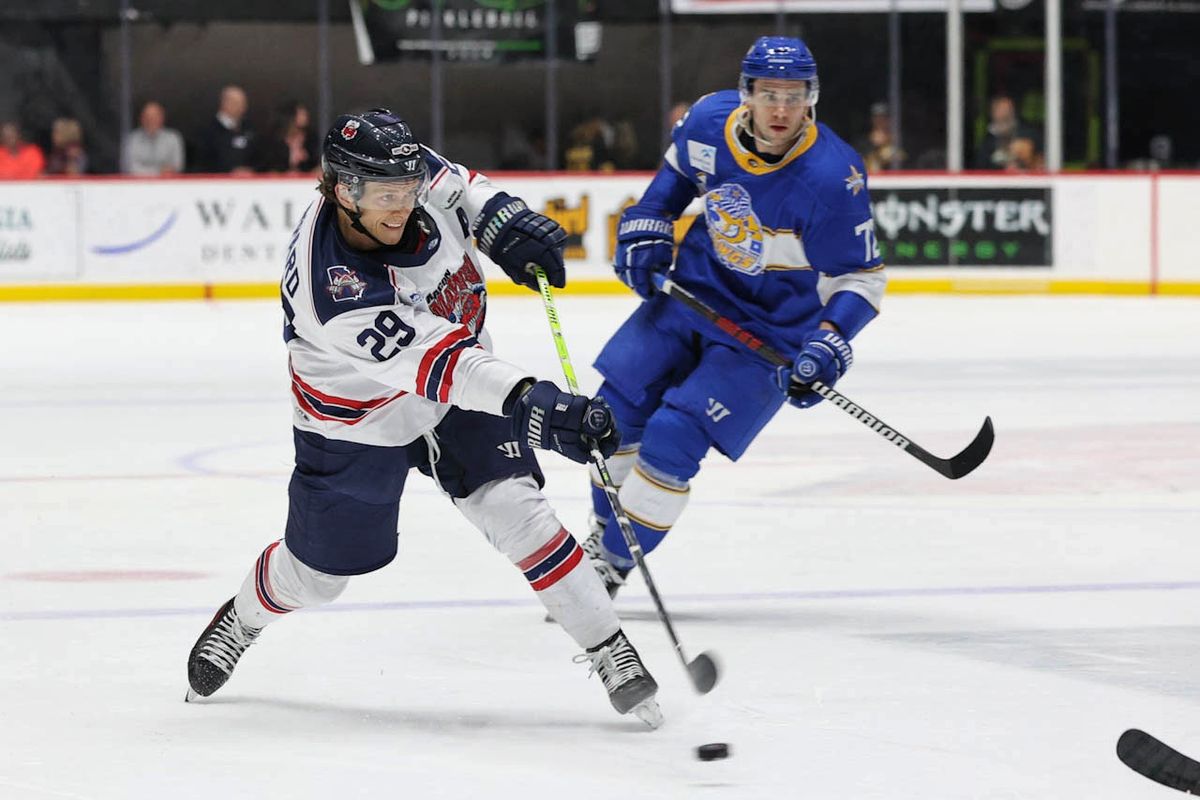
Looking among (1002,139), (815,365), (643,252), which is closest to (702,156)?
Answer: (643,252)

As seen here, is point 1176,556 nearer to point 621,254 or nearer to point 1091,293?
point 621,254

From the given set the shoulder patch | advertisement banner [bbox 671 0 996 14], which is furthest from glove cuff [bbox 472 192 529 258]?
advertisement banner [bbox 671 0 996 14]

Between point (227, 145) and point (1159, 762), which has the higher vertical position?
point (227, 145)

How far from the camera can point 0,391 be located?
726 cm

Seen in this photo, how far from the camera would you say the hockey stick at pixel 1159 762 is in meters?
2.52

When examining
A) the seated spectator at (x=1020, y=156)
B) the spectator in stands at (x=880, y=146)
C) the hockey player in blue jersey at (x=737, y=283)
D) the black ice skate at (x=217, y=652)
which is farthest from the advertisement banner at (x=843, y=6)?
the black ice skate at (x=217, y=652)

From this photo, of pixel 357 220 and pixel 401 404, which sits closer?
pixel 357 220

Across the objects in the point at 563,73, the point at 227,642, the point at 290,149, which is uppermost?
the point at 563,73

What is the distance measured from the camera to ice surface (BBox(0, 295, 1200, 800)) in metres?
2.78

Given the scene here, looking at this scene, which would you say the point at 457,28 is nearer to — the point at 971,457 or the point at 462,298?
the point at 971,457

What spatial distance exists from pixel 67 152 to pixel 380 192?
9.19 m

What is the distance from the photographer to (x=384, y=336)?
2805 millimetres

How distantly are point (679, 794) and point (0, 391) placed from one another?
515cm

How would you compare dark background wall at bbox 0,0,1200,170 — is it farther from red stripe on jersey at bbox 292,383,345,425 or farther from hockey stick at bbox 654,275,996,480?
red stripe on jersey at bbox 292,383,345,425
